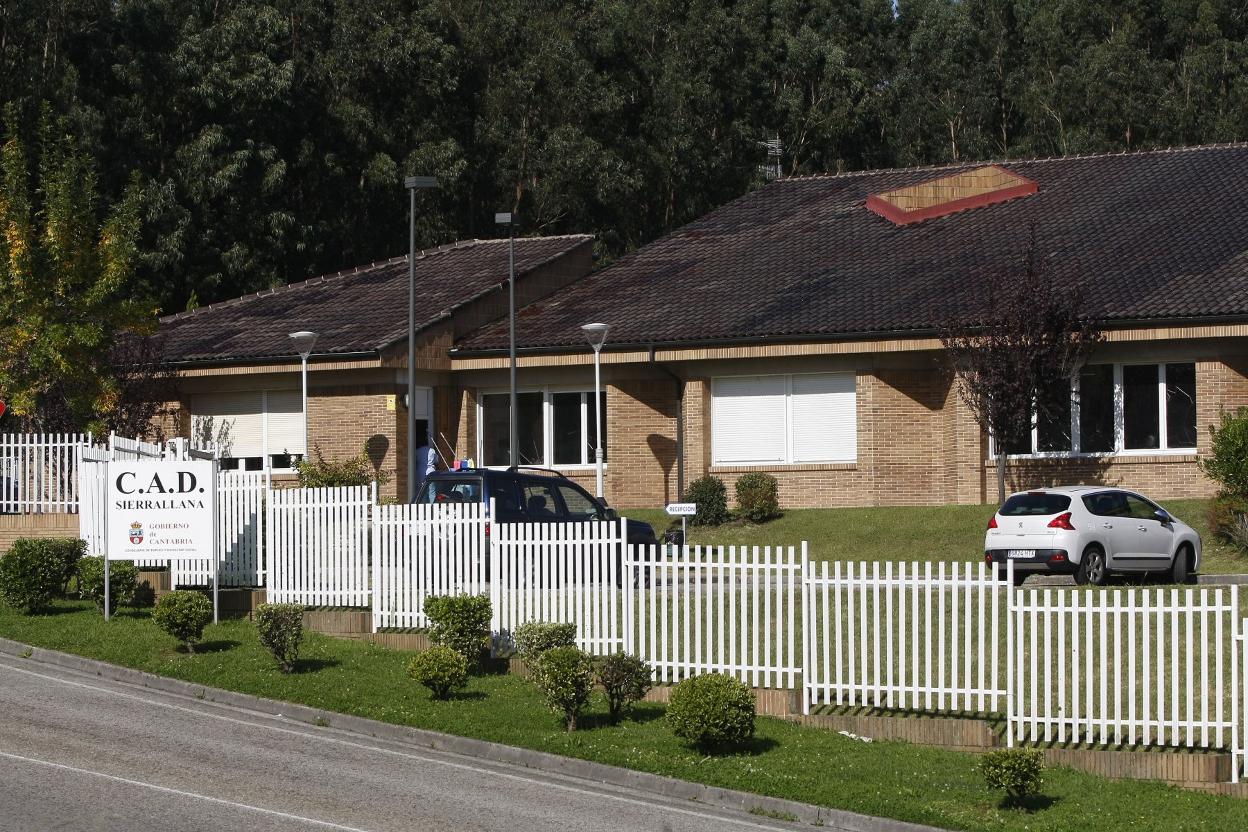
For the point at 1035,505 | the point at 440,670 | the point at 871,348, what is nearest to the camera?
the point at 440,670

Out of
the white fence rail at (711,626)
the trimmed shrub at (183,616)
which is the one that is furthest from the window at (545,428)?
the white fence rail at (711,626)

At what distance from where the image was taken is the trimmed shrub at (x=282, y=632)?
56.0 feet

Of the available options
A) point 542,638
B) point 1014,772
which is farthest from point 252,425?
point 1014,772

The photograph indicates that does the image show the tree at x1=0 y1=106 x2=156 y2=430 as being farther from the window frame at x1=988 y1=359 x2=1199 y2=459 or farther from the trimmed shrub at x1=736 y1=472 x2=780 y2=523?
the window frame at x1=988 y1=359 x2=1199 y2=459

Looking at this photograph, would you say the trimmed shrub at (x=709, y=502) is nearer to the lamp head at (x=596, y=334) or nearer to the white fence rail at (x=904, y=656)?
the lamp head at (x=596, y=334)

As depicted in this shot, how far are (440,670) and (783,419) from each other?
58.0 feet

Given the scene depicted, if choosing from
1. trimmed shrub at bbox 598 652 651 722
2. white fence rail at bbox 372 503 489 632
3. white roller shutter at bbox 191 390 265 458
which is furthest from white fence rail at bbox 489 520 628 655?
white roller shutter at bbox 191 390 265 458

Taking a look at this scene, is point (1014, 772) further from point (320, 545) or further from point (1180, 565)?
point (1180, 565)

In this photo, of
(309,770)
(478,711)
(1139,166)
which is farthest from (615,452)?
(309,770)

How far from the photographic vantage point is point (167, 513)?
66.0ft

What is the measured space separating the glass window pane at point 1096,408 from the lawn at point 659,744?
16293 mm

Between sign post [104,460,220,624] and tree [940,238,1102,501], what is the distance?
46.3 feet

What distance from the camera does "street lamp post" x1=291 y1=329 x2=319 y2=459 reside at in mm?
32469

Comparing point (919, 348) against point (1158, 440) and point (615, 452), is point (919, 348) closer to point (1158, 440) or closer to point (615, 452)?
point (1158, 440)
